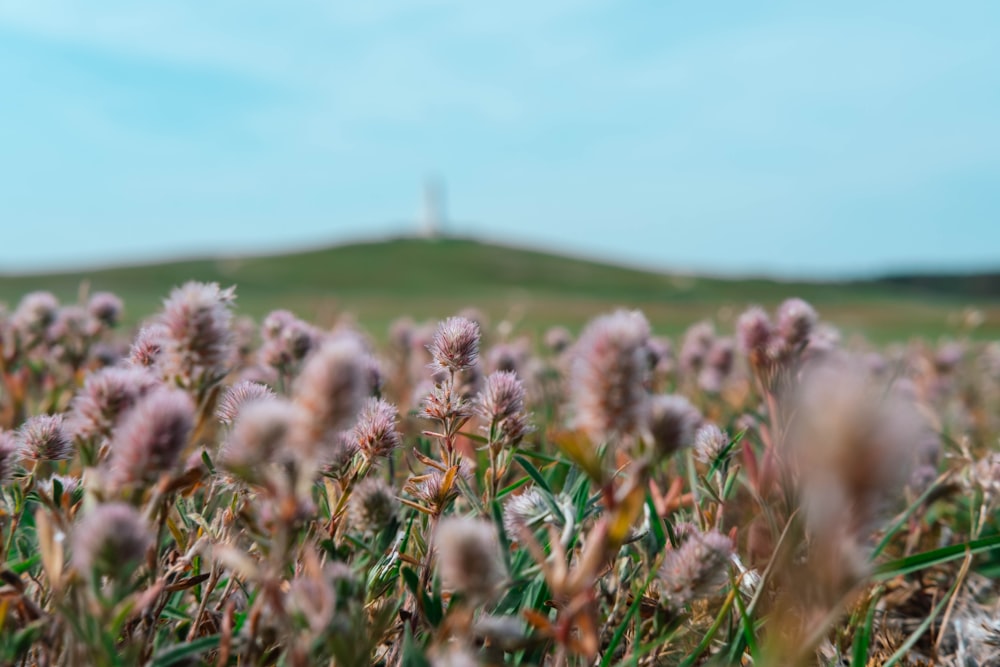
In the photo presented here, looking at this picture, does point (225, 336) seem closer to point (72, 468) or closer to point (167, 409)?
point (167, 409)

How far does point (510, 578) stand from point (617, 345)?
361 mm

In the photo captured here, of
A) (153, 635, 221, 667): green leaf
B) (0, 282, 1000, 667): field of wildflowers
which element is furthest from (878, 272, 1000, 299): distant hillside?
(153, 635, 221, 667): green leaf

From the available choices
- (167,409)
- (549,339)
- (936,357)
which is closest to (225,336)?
(167,409)

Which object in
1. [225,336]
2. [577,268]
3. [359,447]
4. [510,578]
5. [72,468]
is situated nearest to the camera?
[225,336]

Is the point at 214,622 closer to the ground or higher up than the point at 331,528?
closer to the ground

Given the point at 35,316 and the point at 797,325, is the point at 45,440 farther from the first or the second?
the point at 35,316

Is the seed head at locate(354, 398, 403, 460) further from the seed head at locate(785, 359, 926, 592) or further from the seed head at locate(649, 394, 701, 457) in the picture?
the seed head at locate(785, 359, 926, 592)

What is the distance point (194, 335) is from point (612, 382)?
1.37 feet

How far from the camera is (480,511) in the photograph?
3.41 feet

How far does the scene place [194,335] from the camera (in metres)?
0.80

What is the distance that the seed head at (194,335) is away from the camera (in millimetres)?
800

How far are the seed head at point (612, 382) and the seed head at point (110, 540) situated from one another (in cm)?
40

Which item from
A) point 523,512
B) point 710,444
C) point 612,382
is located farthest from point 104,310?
point 612,382

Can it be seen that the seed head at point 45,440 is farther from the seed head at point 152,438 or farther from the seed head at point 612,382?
the seed head at point 612,382
